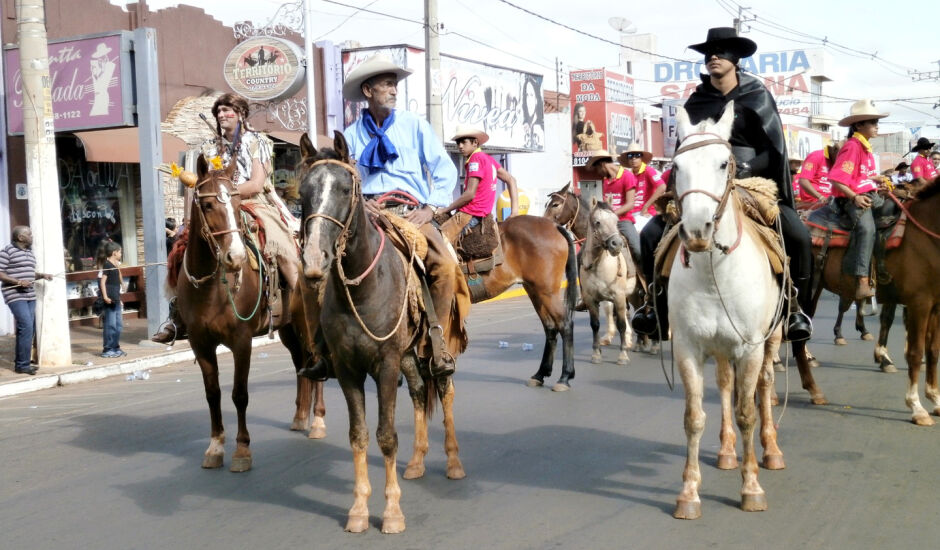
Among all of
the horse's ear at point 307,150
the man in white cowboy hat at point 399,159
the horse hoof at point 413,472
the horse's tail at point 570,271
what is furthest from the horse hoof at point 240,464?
the horse's tail at point 570,271

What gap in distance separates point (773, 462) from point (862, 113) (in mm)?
4273

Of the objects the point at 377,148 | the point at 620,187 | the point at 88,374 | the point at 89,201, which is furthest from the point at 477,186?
the point at 89,201

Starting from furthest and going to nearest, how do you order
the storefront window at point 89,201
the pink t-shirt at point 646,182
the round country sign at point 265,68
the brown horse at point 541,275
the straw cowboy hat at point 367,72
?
the round country sign at point 265,68 < the storefront window at point 89,201 < the pink t-shirt at point 646,182 < the brown horse at point 541,275 < the straw cowboy hat at point 367,72

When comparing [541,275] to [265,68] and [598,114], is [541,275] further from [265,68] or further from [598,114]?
[598,114]

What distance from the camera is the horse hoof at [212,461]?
732cm

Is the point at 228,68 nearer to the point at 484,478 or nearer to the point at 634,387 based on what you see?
the point at 634,387

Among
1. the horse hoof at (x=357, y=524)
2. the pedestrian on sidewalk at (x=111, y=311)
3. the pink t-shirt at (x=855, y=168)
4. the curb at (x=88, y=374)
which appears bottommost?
the curb at (x=88, y=374)

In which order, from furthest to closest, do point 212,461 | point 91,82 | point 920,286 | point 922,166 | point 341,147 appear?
point 922,166 < point 91,82 < point 920,286 < point 212,461 < point 341,147

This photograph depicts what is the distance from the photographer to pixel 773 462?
22.3 ft

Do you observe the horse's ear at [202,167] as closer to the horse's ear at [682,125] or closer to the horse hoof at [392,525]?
the horse hoof at [392,525]

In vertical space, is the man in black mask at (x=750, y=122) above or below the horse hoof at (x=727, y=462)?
above

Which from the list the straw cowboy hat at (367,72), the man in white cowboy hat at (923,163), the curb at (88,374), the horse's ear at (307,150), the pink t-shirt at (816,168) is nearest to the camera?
the horse's ear at (307,150)

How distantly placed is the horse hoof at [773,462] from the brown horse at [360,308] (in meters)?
2.83

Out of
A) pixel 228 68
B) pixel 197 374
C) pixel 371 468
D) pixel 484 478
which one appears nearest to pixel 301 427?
pixel 371 468
